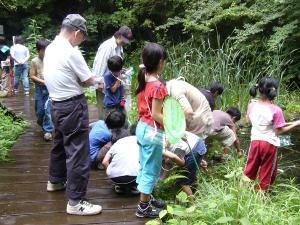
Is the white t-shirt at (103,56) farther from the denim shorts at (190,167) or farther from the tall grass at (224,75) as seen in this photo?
the tall grass at (224,75)

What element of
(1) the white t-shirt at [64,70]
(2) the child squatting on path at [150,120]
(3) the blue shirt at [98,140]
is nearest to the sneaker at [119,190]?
(2) the child squatting on path at [150,120]

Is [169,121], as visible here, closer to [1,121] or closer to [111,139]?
[111,139]

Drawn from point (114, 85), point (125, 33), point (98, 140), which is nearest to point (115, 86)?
point (114, 85)

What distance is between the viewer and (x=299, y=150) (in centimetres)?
668

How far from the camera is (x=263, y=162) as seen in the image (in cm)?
460

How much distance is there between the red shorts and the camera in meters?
4.54

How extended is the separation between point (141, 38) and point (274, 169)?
1237 centimetres

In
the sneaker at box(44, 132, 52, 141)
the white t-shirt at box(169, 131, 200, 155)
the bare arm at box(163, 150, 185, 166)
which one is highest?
the white t-shirt at box(169, 131, 200, 155)

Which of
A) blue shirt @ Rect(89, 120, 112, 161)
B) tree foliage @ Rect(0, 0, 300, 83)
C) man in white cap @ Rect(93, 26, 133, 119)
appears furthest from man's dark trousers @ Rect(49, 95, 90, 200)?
tree foliage @ Rect(0, 0, 300, 83)

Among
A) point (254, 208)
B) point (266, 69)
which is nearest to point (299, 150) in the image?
point (266, 69)

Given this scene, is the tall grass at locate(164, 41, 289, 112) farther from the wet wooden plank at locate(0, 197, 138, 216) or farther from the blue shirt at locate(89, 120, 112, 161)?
the wet wooden plank at locate(0, 197, 138, 216)

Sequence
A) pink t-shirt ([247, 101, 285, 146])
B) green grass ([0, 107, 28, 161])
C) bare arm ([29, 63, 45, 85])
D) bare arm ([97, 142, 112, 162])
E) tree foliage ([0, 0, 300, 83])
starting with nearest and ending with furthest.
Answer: pink t-shirt ([247, 101, 285, 146]) → bare arm ([97, 142, 112, 162]) → green grass ([0, 107, 28, 161]) → bare arm ([29, 63, 45, 85]) → tree foliage ([0, 0, 300, 83])

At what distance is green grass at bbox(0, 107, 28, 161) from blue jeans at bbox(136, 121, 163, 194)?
2617mm

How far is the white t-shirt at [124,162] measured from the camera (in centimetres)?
420
